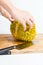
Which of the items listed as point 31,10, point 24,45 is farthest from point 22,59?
point 31,10

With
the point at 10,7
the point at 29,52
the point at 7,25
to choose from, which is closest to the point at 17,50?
the point at 29,52

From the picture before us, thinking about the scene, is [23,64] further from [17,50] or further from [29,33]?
[29,33]

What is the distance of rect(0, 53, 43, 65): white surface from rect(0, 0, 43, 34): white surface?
1.31 feet

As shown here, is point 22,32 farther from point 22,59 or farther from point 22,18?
point 22,59

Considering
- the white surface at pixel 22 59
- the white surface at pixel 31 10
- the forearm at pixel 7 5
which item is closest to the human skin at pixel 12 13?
the forearm at pixel 7 5

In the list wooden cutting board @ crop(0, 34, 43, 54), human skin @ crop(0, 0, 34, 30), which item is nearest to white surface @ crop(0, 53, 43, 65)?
wooden cutting board @ crop(0, 34, 43, 54)

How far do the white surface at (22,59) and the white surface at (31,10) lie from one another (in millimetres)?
400

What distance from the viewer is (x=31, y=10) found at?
1.01 meters

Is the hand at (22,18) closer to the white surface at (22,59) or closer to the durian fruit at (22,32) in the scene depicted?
the durian fruit at (22,32)

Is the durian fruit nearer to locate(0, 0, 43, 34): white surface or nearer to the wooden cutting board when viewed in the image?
Answer: the wooden cutting board

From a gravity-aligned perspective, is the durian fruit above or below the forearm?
below

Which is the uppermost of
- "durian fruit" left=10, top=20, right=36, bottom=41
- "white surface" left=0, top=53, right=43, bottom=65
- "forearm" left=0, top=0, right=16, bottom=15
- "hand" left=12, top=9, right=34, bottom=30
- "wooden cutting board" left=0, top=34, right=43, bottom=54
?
"forearm" left=0, top=0, right=16, bottom=15

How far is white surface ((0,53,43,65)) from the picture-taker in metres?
0.57

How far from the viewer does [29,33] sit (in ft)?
2.42
